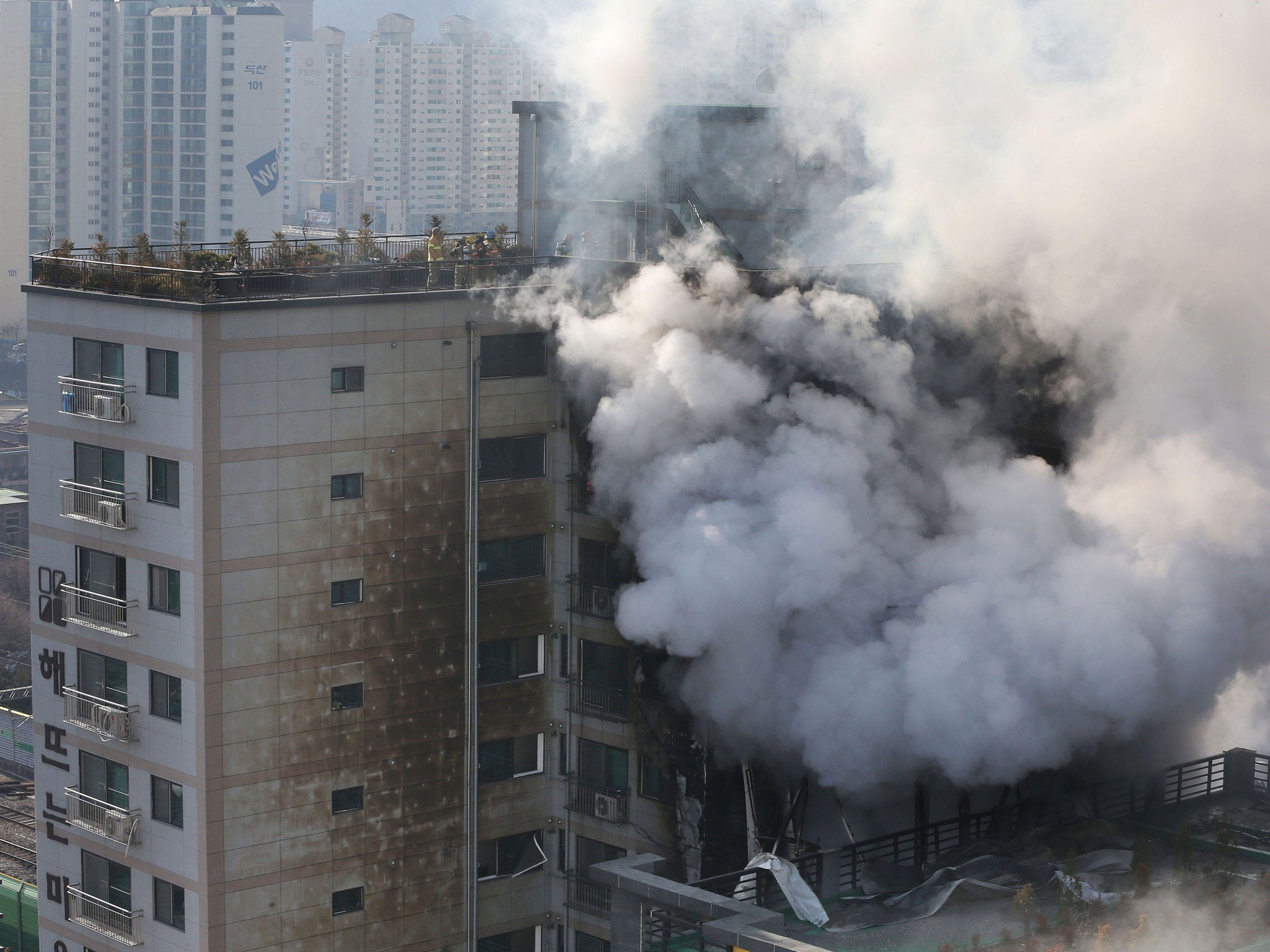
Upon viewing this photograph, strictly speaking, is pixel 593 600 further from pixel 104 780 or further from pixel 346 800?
pixel 104 780

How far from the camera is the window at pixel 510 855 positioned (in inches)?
1172

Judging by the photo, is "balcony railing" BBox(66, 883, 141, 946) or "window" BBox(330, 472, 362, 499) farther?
"balcony railing" BBox(66, 883, 141, 946)

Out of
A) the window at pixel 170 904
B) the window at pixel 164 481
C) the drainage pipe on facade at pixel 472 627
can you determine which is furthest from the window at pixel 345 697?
the window at pixel 164 481

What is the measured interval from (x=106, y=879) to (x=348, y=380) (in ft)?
29.6

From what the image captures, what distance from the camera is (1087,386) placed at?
2734 centimetres

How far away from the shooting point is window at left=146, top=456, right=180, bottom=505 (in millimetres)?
26422

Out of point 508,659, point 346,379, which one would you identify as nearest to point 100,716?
point 346,379

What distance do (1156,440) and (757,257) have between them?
8225mm

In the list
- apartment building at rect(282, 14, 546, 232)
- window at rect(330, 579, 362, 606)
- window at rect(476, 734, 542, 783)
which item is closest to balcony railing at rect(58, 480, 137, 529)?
window at rect(330, 579, 362, 606)

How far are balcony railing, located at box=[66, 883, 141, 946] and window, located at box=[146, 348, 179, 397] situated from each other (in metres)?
8.25

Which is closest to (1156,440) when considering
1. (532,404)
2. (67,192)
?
(532,404)

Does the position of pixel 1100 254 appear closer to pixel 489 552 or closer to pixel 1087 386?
pixel 1087 386

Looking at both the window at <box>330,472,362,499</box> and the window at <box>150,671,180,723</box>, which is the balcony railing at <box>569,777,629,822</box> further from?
the window at <box>150,671,180,723</box>

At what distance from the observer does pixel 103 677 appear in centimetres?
2797
